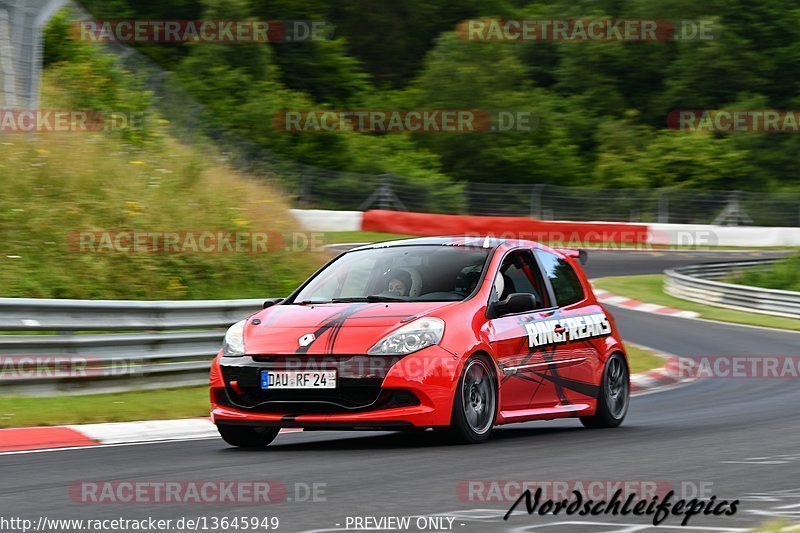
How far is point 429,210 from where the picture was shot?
3772 centimetres

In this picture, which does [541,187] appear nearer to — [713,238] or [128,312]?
[713,238]

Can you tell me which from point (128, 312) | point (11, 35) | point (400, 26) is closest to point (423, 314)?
point (128, 312)

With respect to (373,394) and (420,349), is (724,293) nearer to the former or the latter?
(420,349)

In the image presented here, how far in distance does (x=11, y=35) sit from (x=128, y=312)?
6330 millimetres

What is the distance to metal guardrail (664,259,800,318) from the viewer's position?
25.5 metres

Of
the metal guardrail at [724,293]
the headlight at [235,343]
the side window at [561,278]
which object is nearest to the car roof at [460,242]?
the side window at [561,278]

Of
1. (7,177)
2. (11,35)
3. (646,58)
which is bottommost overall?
(7,177)

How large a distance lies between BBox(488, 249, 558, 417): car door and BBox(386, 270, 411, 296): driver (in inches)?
23.7

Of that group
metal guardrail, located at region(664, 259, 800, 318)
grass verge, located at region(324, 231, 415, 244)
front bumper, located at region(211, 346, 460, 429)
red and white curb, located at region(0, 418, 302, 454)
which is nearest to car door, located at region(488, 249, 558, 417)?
front bumper, located at region(211, 346, 460, 429)

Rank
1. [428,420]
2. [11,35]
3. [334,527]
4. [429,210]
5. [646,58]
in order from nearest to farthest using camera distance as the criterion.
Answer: [334,527]
[428,420]
[11,35]
[429,210]
[646,58]

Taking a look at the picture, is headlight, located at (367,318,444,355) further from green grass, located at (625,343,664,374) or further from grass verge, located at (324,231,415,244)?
grass verge, located at (324,231,415,244)

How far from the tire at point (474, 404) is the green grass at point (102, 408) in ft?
10.1

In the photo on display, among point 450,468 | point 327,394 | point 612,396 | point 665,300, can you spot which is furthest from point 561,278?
point 665,300

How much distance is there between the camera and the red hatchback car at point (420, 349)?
809 centimetres
